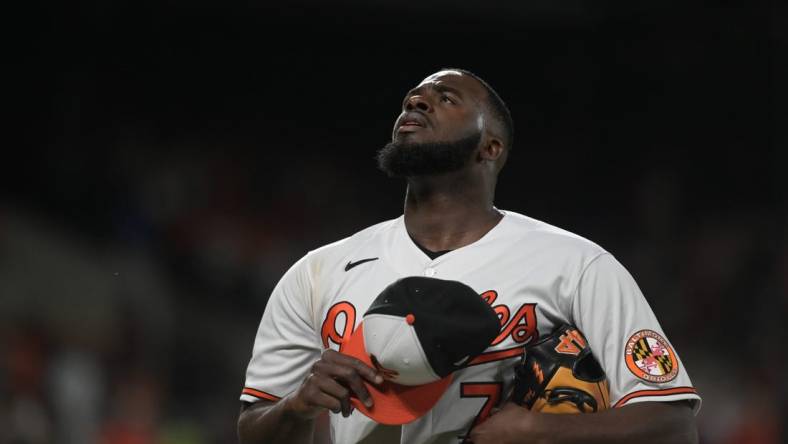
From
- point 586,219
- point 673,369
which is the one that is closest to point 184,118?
point 586,219

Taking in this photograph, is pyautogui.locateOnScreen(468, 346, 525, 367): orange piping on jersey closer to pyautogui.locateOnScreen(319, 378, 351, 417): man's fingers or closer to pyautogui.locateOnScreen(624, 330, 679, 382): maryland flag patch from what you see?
pyautogui.locateOnScreen(624, 330, 679, 382): maryland flag patch

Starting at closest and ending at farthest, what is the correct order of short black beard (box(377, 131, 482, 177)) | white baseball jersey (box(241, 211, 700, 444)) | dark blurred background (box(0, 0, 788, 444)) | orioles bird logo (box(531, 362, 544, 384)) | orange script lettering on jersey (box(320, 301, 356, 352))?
orioles bird logo (box(531, 362, 544, 384)), white baseball jersey (box(241, 211, 700, 444)), orange script lettering on jersey (box(320, 301, 356, 352)), short black beard (box(377, 131, 482, 177)), dark blurred background (box(0, 0, 788, 444))

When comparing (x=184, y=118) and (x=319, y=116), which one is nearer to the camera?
(x=184, y=118)

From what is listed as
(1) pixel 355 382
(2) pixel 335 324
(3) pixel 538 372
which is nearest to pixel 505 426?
(3) pixel 538 372

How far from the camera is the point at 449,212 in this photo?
3.01 m

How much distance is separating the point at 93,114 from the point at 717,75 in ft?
20.8

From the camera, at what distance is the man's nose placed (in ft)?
9.93

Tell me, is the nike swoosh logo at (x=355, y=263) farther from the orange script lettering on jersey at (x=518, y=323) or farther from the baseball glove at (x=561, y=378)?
the baseball glove at (x=561, y=378)

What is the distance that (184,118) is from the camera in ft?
32.0

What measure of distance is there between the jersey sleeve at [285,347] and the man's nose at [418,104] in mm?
588

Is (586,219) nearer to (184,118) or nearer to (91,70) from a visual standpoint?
(184,118)

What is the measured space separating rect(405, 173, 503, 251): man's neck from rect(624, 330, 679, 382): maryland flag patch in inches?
23.0

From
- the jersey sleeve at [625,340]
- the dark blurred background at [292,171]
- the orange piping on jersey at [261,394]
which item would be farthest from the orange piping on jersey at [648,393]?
the dark blurred background at [292,171]

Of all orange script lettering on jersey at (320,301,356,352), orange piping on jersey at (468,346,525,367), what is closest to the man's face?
orange script lettering on jersey at (320,301,356,352)
